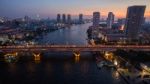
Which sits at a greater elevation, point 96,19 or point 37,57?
point 96,19

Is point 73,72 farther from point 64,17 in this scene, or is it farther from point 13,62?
point 64,17

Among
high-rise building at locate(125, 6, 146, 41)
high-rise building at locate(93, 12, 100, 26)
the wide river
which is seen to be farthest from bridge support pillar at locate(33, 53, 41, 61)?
high-rise building at locate(93, 12, 100, 26)

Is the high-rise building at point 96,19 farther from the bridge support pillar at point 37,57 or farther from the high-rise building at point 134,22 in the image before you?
the bridge support pillar at point 37,57

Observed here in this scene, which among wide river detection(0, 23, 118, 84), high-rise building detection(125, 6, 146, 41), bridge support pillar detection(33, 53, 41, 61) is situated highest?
high-rise building detection(125, 6, 146, 41)

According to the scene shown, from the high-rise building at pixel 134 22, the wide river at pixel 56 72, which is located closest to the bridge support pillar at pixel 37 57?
the wide river at pixel 56 72

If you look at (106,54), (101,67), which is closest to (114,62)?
(101,67)

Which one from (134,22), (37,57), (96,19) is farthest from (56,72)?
(96,19)

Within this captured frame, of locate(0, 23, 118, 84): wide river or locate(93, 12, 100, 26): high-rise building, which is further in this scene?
locate(93, 12, 100, 26): high-rise building

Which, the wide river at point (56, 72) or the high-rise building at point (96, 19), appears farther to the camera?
the high-rise building at point (96, 19)

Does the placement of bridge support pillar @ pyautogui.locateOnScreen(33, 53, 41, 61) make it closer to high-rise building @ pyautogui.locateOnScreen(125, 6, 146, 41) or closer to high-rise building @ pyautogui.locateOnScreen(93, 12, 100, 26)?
high-rise building @ pyautogui.locateOnScreen(125, 6, 146, 41)

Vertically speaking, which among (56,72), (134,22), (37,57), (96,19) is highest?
(96,19)

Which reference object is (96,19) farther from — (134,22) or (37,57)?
(37,57)
